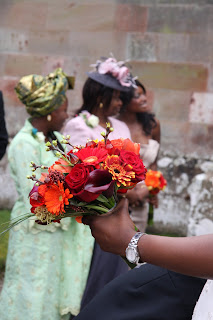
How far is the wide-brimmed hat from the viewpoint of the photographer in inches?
202

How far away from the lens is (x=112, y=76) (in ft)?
17.3

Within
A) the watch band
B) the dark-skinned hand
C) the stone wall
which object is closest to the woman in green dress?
the dark-skinned hand

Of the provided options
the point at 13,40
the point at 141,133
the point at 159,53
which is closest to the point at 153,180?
the point at 141,133

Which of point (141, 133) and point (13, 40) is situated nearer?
point (141, 133)

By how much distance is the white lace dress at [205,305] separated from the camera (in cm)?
193

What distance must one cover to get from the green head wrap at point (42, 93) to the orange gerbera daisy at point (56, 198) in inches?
89.2

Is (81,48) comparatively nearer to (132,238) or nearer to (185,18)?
(185,18)

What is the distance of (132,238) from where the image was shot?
1.98m

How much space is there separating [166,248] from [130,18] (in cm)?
611

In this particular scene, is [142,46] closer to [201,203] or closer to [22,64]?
[22,64]

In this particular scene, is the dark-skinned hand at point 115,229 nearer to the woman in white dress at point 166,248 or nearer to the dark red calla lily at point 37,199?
the woman in white dress at point 166,248

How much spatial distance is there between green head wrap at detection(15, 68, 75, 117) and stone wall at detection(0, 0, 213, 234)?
3.02m

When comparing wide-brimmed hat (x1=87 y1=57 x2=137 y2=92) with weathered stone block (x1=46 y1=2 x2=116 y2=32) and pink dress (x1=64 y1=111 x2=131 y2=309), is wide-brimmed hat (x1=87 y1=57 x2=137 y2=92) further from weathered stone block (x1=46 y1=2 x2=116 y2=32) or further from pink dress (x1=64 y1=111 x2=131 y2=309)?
weathered stone block (x1=46 y1=2 x2=116 y2=32)

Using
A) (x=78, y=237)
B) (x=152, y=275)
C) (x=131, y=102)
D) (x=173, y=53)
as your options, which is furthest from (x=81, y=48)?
(x=152, y=275)
